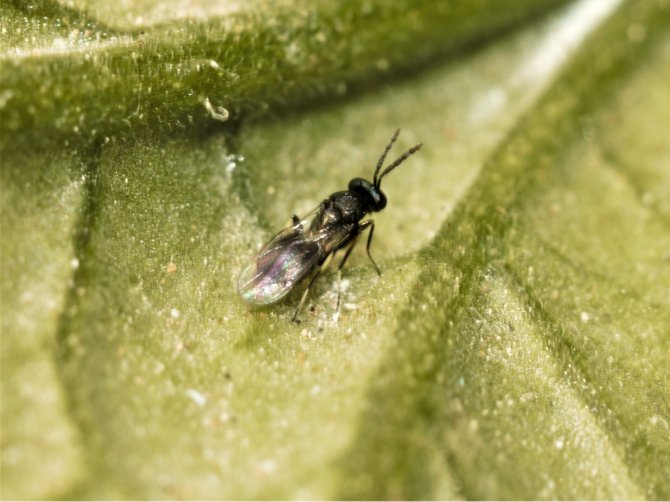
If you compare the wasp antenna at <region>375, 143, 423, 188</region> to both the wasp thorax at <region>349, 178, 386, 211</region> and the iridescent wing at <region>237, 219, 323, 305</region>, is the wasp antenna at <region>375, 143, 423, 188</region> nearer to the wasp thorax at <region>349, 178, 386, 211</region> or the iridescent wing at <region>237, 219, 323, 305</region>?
the wasp thorax at <region>349, 178, 386, 211</region>

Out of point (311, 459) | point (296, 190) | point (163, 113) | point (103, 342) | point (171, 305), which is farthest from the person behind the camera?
point (296, 190)

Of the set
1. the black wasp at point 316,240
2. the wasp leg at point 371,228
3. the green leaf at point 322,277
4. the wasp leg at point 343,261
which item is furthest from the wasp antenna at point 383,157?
the wasp leg at point 343,261

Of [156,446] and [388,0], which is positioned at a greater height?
[388,0]

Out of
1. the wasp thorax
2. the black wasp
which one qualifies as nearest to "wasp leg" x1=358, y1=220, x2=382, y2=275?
the black wasp

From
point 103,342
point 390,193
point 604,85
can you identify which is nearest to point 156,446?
point 103,342

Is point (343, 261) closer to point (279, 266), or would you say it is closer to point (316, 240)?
point (316, 240)

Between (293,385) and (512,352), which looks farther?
(512,352)

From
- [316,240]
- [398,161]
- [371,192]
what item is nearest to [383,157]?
[398,161]

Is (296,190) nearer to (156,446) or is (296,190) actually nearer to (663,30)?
(156,446)
